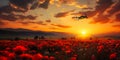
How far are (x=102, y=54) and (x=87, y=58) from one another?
120cm

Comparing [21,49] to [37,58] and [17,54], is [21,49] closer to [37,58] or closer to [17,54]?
[17,54]

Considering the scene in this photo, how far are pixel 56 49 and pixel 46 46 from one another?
650mm

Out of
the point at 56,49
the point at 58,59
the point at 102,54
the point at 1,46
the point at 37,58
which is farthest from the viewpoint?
the point at 56,49

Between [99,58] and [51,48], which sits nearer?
[99,58]

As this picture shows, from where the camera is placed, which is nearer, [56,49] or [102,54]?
[102,54]

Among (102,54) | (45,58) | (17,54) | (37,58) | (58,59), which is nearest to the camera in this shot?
(37,58)

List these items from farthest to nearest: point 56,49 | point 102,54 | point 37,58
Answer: point 56,49 < point 102,54 < point 37,58

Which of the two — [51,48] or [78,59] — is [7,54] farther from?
[51,48]

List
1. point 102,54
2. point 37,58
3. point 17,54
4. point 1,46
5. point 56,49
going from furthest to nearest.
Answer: point 56,49, point 1,46, point 102,54, point 17,54, point 37,58

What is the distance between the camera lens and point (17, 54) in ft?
28.0

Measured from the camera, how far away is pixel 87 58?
10750 millimetres

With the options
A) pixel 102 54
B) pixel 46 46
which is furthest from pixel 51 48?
pixel 102 54

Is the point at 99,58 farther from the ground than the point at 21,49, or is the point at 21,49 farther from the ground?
the point at 21,49

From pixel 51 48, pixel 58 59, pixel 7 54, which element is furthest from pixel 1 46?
pixel 7 54
